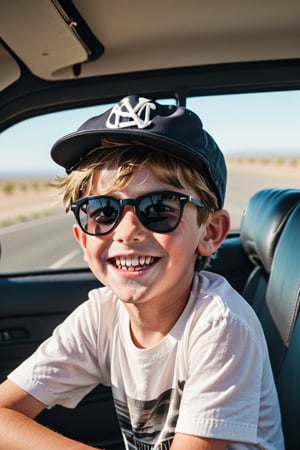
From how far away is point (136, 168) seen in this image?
1.21 m

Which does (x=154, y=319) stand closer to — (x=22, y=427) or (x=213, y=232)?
(x=213, y=232)

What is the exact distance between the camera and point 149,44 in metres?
2.14

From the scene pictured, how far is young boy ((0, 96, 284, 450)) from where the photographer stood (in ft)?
3.66

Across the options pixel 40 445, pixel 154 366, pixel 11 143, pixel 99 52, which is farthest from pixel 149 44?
pixel 40 445

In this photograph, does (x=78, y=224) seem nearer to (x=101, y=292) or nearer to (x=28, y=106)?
(x=101, y=292)

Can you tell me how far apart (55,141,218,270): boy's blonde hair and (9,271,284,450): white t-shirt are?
0.26 m

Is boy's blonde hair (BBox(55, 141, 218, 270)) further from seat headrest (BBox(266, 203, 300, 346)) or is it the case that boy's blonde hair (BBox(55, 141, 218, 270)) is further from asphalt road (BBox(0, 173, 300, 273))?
asphalt road (BBox(0, 173, 300, 273))

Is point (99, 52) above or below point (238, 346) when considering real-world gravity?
above

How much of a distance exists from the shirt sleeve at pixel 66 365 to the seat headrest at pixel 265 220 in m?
0.98

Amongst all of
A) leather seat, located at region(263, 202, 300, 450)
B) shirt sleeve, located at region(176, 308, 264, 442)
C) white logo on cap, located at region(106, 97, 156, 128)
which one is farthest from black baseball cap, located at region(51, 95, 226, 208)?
leather seat, located at region(263, 202, 300, 450)

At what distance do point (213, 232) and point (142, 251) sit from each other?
0.28 meters

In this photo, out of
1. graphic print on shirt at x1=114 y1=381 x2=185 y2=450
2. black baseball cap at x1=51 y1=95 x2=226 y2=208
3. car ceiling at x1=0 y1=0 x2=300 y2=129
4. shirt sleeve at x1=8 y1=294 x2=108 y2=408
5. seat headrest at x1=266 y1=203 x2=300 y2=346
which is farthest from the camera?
car ceiling at x1=0 y1=0 x2=300 y2=129

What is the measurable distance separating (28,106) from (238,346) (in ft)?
5.64

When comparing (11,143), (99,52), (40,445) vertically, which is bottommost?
(40,445)
